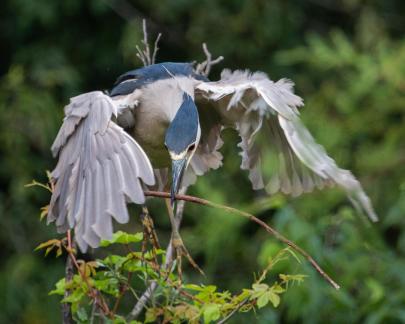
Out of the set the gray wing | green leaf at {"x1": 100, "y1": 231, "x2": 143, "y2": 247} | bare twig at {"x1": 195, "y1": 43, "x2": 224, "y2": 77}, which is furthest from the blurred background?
green leaf at {"x1": 100, "y1": 231, "x2": 143, "y2": 247}

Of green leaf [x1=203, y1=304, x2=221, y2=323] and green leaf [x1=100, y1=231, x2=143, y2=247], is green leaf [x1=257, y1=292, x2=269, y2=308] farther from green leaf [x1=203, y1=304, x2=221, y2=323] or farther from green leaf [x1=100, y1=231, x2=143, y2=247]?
green leaf [x1=100, y1=231, x2=143, y2=247]

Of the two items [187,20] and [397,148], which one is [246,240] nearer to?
[397,148]

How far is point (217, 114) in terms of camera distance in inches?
138

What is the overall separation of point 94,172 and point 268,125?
30.6 inches

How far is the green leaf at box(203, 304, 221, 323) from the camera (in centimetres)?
233

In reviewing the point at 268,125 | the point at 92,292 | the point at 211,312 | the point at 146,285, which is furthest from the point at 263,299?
the point at 268,125

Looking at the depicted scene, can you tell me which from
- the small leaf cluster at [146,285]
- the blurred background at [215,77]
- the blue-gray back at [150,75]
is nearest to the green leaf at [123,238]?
the small leaf cluster at [146,285]

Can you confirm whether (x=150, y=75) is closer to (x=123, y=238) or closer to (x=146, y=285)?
(x=123, y=238)

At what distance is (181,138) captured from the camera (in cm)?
300

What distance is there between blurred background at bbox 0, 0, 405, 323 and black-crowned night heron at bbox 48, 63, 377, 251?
1527mm

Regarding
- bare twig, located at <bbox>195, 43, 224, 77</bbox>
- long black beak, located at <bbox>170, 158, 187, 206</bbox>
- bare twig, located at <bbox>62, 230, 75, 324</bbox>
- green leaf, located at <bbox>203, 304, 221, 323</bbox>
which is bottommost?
bare twig, located at <bbox>62, 230, 75, 324</bbox>

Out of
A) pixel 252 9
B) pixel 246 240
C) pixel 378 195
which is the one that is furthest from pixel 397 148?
pixel 252 9

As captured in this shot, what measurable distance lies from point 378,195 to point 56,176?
3258 millimetres

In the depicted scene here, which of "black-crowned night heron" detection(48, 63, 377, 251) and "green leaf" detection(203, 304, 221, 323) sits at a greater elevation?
"black-crowned night heron" detection(48, 63, 377, 251)
